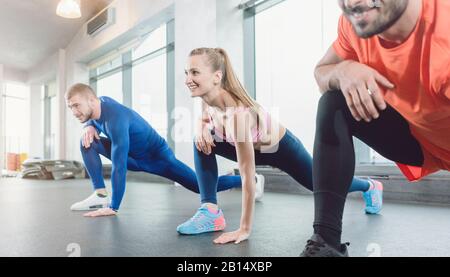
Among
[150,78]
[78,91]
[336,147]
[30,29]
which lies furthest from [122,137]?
[150,78]

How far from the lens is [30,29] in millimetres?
3350

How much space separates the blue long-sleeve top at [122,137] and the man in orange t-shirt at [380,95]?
113 centimetres

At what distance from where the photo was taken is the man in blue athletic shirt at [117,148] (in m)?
1.64

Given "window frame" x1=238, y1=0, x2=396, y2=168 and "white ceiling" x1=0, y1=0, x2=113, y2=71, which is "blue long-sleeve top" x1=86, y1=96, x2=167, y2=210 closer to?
"window frame" x1=238, y1=0, x2=396, y2=168

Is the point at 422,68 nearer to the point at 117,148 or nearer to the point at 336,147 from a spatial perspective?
the point at 336,147

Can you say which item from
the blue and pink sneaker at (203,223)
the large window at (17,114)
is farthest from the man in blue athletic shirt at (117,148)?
the large window at (17,114)

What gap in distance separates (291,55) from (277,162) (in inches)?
51.9

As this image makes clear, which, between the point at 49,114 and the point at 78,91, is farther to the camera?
the point at 49,114

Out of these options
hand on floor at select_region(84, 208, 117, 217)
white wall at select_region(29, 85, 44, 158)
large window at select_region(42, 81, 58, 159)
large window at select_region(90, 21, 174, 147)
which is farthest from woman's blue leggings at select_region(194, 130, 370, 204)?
large window at select_region(42, 81, 58, 159)

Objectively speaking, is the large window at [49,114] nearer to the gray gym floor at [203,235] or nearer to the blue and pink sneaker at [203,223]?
the gray gym floor at [203,235]

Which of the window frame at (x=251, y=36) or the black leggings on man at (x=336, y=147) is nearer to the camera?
the black leggings on man at (x=336, y=147)

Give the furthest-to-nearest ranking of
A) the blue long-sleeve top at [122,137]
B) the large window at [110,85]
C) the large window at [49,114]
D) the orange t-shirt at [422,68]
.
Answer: the large window at [49,114], the large window at [110,85], the blue long-sleeve top at [122,137], the orange t-shirt at [422,68]

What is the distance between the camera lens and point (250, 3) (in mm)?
2889
